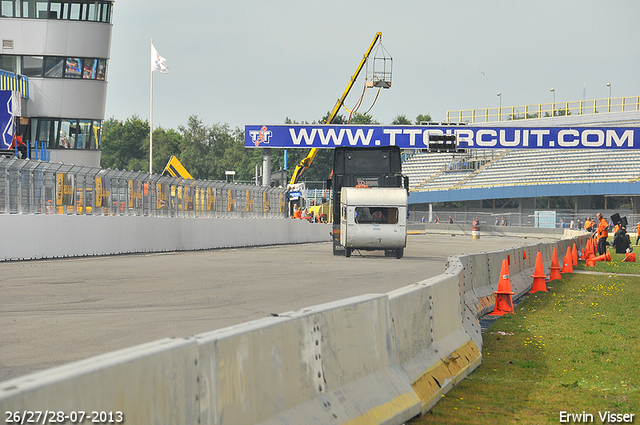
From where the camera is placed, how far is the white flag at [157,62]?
2108 inches

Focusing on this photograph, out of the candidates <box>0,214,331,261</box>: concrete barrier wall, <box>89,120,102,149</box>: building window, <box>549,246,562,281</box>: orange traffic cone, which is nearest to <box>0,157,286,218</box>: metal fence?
<box>0,214,331,261</box>: concrete barrier wall

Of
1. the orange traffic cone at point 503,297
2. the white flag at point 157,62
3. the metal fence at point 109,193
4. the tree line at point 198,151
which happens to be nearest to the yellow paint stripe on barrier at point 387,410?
the orange traffic cone at point 503,297

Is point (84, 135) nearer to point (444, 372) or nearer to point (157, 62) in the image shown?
point (157, 62)

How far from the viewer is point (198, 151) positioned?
145375 mm

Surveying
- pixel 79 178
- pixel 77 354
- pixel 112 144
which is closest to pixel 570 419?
pixel 77 354

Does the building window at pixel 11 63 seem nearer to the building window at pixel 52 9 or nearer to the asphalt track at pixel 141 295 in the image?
the building window at pixel 52 9

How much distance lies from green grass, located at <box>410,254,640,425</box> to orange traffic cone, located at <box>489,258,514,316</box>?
279 mm

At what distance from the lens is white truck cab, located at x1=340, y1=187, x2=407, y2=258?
2719 centimetres

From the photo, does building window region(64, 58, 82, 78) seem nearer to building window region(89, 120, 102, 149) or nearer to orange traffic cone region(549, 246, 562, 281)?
building window region(89, 120, 102, 149)

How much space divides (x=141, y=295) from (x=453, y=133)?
3878 cm

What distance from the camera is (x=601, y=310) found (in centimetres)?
1373

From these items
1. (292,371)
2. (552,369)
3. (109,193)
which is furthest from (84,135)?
(292,371)

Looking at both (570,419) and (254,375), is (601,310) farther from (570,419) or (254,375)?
(254,375)

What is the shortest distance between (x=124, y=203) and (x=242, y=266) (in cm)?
711
